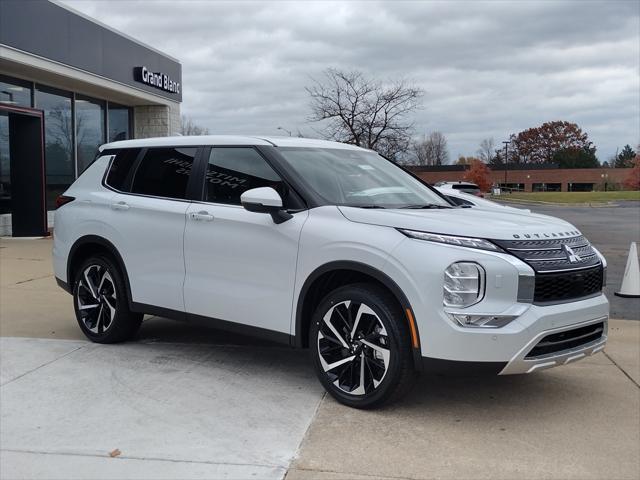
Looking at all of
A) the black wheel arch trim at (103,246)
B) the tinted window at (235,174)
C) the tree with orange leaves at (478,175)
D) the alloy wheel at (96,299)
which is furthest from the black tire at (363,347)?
the tree with orange leaves at (478,175)

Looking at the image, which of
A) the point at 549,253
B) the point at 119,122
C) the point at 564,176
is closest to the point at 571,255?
the point at 549,253

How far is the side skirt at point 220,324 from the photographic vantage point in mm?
4738

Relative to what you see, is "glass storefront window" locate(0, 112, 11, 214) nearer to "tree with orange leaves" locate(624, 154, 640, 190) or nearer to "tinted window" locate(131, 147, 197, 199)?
"tinted window" locate(131, 147, 197, 199)

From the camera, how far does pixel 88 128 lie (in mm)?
19250

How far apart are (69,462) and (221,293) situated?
1735 mm

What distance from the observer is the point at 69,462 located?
3600mm

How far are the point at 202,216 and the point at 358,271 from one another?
146 centimetres

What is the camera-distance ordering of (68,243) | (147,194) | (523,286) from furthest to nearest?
(68,243) → (147,194) → (523,286)

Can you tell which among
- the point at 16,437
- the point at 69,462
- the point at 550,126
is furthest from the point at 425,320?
the point at 550,126

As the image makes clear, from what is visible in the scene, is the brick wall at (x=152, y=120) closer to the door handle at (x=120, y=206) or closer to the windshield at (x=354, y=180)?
the door handle at (x=120, y=206)

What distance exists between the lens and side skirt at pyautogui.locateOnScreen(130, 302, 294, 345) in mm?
4738

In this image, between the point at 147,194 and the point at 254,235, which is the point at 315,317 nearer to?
the point at 254,235

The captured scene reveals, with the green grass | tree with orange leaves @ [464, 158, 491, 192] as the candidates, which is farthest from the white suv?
tree with orange leaves @ [464, 158, 491, 192]

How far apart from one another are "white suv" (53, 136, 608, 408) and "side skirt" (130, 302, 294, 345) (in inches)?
0.5
